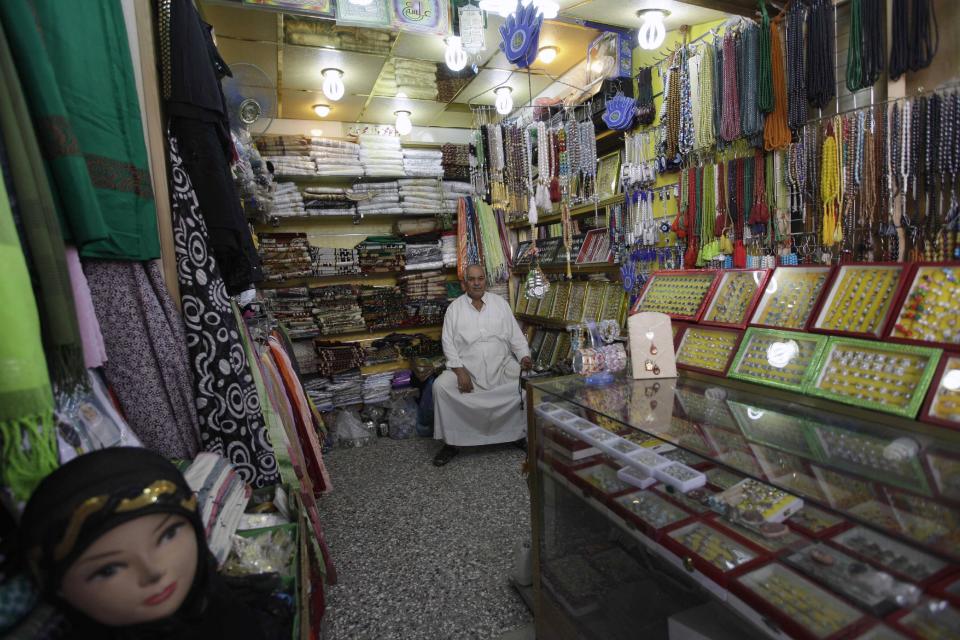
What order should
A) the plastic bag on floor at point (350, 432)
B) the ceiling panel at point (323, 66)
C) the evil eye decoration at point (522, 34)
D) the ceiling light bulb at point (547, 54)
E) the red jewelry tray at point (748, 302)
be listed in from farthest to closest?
the plastic bag on floor at point (350, 432) → the ceiling light bulb at point (547, 54) → the ceiling panel at point (323, 66) → the evil eye decoration at point (522, 34) → the red jewelry tray at point (748, 302)

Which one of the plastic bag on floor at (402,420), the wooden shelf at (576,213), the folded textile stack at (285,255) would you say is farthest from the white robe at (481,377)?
the folded textile stack at (285,255)

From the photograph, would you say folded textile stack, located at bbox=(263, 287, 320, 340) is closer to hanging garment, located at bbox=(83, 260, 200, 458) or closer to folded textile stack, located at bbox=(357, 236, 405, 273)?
folded textile stack, located at bbox=(357, 236, 405, 273)

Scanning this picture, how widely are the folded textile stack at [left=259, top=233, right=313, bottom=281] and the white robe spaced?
1.43 m

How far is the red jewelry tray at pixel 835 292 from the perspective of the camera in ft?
3.72

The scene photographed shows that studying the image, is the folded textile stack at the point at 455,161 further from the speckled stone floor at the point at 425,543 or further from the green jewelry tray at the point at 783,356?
the green jewelry tray at the point at 783,356

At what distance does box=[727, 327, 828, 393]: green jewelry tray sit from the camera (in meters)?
1.24

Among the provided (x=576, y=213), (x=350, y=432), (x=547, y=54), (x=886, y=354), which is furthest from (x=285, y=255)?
(x=886, y=354)

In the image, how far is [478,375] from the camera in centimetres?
368

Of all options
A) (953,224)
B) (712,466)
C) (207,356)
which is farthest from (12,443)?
(953,224)

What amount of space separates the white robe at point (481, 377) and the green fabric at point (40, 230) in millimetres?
2659

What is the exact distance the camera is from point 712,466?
1.06 m

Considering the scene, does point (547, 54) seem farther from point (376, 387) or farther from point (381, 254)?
point (376, 387)

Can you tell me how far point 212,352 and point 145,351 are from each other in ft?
0.63

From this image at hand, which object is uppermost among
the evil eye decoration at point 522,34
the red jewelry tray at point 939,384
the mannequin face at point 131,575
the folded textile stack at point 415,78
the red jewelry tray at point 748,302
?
the folded textile stack at point 415,78
